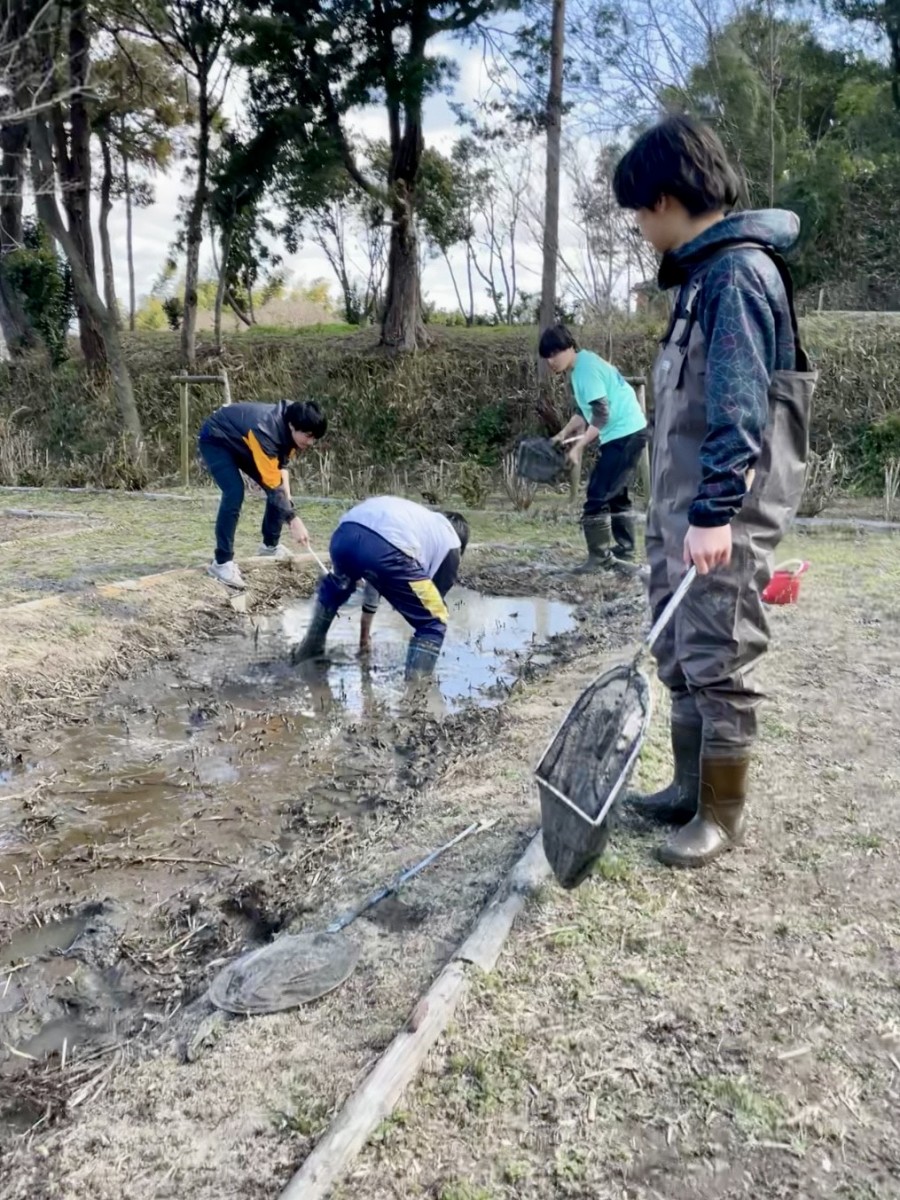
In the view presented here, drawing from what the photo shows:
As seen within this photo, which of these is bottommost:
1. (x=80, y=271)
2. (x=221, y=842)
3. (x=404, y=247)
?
(x=221, y=842)

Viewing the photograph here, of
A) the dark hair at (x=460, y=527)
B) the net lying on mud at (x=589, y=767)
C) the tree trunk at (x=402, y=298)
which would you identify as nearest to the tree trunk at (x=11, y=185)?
the tree trunk at (x=402, y=298)

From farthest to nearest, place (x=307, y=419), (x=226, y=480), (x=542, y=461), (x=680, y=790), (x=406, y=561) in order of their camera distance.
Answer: (x=542, y=461), (x=226, y=480), (x=307, y=419), (x=406, y=561), (x=680, y=790)

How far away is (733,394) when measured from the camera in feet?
7.93

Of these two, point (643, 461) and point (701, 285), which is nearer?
point (701, 285)

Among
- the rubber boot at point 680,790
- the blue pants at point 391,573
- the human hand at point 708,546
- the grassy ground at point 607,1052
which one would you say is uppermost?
the human hand at point 708,546

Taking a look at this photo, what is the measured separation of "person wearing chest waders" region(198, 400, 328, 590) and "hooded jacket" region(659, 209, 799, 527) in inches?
153

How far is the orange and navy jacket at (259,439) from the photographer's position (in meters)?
6.46

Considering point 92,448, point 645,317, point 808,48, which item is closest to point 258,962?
point 645,317

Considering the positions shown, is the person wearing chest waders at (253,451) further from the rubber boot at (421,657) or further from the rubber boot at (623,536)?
the rubber boot at (623,536)

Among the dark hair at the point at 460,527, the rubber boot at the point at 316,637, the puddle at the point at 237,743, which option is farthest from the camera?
the rubber boot at the point at 316,637

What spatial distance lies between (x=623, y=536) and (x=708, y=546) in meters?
5.75

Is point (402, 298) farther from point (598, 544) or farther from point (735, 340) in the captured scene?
point (735, 340)

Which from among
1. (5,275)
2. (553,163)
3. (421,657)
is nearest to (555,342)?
(421,657)

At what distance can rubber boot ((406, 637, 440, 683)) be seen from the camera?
5.12m
